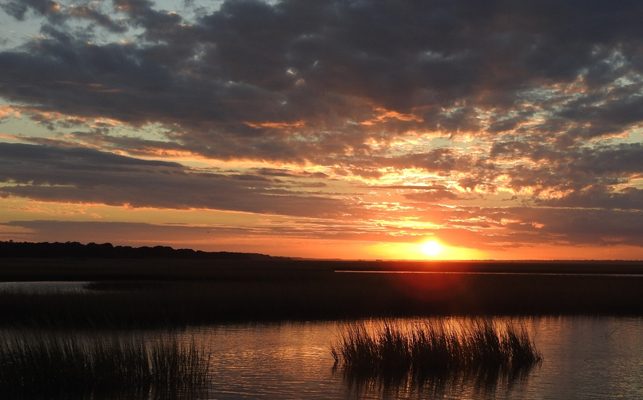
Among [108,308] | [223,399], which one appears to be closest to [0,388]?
[223,399]

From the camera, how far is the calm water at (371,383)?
17703 millimetres

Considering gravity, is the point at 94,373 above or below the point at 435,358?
below

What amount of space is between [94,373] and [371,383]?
24.8 feet

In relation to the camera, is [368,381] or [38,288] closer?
Answer: [368,381]

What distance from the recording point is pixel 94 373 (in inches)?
658

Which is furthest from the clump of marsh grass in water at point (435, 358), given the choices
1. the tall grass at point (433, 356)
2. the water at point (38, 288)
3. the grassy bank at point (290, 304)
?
the water at point (38, 288)

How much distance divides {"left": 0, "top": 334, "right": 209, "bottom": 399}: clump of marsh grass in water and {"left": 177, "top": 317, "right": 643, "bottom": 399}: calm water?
1034mm

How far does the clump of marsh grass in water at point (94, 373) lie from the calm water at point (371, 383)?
3.39 ft

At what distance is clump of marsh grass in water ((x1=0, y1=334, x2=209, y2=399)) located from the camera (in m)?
16.1

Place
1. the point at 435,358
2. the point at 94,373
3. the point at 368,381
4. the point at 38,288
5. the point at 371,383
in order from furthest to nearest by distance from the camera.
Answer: the point at 38,288, the point at 435,358, the point at 368,381, the point at 371,383, the point at 94,373

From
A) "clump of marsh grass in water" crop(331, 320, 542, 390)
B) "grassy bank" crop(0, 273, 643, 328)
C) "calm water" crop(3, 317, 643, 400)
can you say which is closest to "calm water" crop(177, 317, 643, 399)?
"calm water" crop(3, 317, 643, 400)

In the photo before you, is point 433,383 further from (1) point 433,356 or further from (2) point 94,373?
(2) point 94,373

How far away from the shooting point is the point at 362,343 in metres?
21.3

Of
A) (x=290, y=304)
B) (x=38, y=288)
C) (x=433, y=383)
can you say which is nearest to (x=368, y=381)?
(x=433, y=383)
